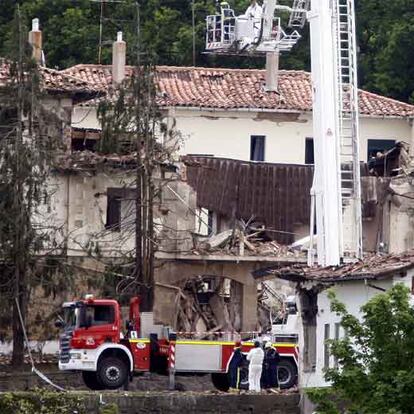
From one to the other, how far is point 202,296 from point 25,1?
31.7 m

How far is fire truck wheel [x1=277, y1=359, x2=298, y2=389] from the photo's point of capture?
53.6 metres

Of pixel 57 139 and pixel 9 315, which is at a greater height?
pixel 57 139

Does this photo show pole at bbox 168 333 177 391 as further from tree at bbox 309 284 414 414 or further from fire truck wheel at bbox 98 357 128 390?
tree at bbox 309 284 414 414

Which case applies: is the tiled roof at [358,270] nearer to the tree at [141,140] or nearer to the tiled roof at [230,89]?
the tree at [141,140]

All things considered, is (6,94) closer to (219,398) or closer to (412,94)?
(219,398)

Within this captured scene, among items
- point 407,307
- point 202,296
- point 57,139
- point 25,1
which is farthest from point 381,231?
point 407,307

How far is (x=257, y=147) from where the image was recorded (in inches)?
3135

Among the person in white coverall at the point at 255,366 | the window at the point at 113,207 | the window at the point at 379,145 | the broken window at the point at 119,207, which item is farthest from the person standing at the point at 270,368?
the window at the point at 379,145

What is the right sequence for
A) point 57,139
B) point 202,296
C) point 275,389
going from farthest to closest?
point 202,296, point 57,139, point 275,389

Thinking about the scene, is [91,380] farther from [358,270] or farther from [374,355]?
[374,355]

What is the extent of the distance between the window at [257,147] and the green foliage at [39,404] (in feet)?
120

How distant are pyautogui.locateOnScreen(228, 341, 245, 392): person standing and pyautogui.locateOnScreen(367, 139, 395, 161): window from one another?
95.5 ft

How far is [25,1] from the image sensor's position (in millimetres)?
95625

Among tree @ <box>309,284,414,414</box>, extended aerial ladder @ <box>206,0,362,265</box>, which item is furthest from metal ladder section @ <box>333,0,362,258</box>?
tree @ <box>309,284,414,414</box>
